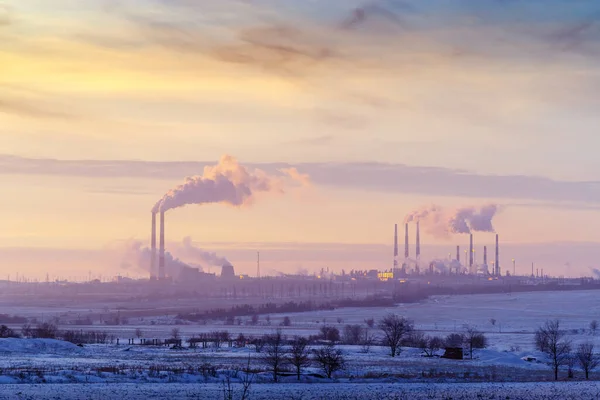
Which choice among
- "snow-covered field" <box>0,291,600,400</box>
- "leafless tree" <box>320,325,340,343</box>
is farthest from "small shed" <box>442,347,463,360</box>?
"leafless tree" <box>320,325,340,343</box>

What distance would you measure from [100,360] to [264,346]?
2020 cm

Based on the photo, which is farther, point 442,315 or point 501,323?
point 442,315

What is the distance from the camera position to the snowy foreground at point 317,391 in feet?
123

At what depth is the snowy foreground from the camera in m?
37.4

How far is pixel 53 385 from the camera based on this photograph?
40.8 metres

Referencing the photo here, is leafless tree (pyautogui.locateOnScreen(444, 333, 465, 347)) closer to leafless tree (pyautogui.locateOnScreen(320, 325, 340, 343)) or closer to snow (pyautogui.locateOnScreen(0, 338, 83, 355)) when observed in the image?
leafless tree (pyautogui.locateOnScreen(320, 325, 340, 343))

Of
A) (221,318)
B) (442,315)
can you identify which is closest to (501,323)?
(442,315)

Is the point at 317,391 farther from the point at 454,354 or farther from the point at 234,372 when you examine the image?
the point at 454,354

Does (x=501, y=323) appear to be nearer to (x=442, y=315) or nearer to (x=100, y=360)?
(x=442, y=315)

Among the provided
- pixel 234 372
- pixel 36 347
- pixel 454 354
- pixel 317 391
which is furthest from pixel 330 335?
pixel 317 391

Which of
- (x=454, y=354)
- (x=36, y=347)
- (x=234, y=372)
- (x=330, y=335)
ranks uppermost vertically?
(x=234, y=372)

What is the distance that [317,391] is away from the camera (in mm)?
41844

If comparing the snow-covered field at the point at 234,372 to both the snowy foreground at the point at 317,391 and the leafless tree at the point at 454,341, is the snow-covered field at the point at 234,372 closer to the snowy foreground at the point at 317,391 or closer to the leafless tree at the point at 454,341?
the snowy foreground at the point at 317,391

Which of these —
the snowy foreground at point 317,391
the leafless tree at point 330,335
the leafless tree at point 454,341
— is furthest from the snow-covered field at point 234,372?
the leafless tree at point 330,335
